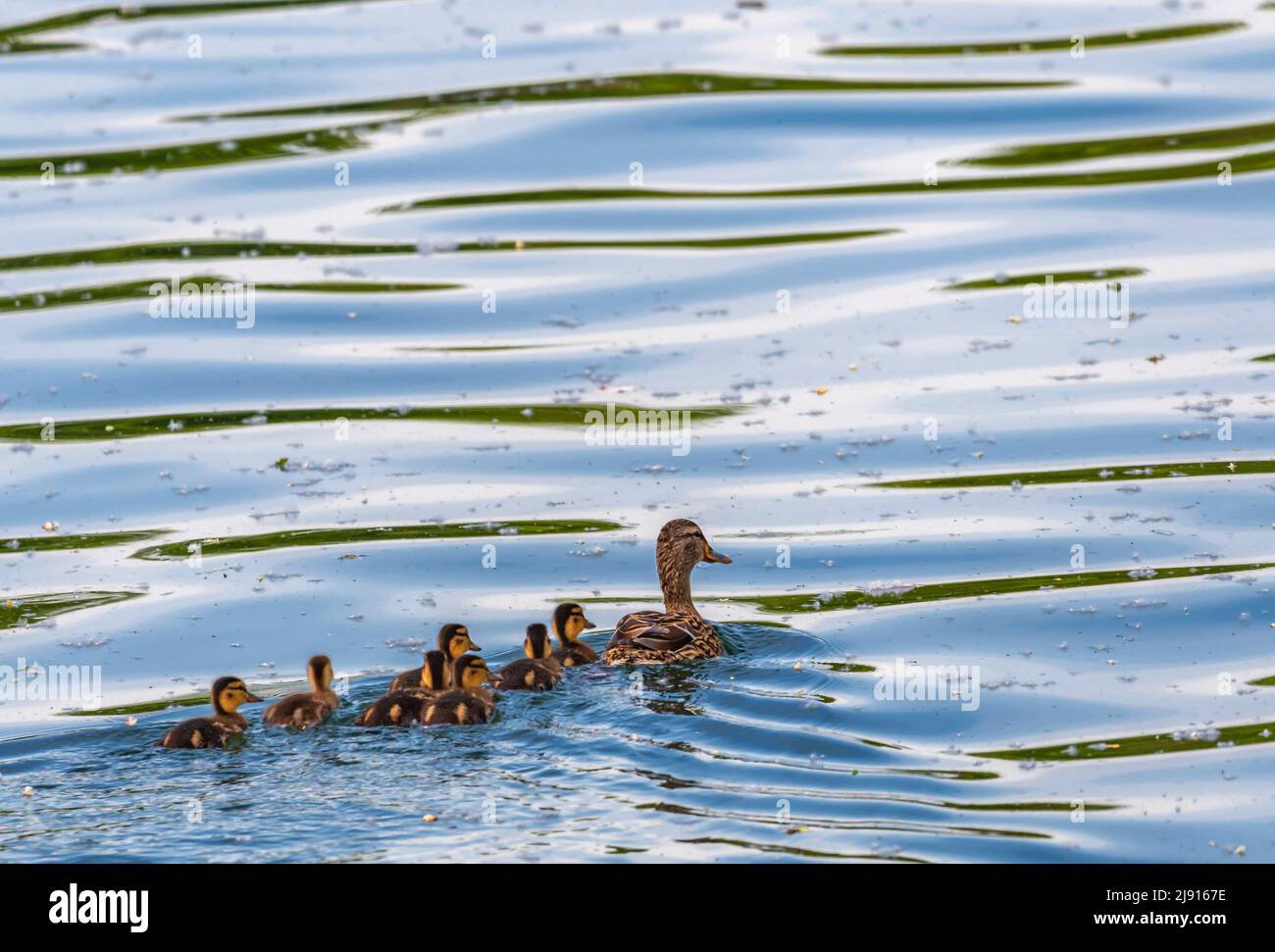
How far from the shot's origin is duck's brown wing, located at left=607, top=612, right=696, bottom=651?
10.9 m

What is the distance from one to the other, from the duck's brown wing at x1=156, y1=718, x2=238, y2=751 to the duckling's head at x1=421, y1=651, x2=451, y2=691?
1047 millimetres

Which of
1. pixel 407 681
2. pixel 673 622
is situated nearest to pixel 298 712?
pixel 407 681

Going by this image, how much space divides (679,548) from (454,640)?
1.83 meters

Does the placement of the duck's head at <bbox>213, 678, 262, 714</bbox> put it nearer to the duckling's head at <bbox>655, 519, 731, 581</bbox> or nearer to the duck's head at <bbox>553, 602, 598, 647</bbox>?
the duck's head at <bbox>553, 602, 598, 647</bbox>

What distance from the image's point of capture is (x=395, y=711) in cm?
984

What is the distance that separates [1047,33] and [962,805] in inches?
719

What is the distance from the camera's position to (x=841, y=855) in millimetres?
7938

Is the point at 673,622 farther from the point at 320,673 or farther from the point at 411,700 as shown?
the point at 320,673

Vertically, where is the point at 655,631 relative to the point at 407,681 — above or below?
above

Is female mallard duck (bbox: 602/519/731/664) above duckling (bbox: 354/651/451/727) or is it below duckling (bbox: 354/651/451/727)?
above

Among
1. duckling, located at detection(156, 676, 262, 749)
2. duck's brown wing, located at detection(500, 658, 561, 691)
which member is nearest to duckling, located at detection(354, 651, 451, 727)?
duck's brown wing, located at detection(500, 658, 561, 691)

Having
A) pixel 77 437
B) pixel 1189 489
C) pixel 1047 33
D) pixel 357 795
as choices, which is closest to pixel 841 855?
pixel 357 795

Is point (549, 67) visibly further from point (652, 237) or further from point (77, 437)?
point (77, 437)

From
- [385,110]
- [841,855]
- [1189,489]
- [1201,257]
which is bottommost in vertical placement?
[841,855]
